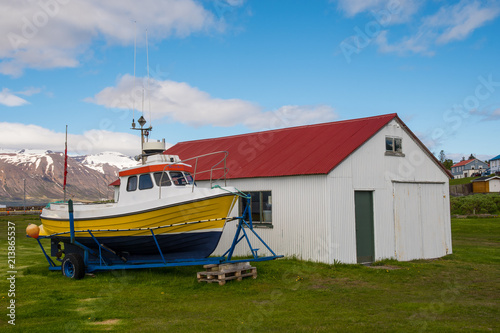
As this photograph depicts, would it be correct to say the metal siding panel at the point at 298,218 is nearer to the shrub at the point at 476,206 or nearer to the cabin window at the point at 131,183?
the cabin window at the point at 131,183

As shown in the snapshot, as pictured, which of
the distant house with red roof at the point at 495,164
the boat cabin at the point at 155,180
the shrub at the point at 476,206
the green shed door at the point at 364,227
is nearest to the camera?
the boat cabin at the point at 155,180

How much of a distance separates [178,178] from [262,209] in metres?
4.73

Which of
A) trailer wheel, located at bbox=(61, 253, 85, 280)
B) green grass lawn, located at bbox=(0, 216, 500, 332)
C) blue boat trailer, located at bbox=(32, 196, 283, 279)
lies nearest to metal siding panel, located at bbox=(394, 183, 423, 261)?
green grass lawn, located at bbox=(0, 216, 500, 332)

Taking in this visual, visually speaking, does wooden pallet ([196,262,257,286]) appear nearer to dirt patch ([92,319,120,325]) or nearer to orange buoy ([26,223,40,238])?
dirt patch ([92,319,120,325])

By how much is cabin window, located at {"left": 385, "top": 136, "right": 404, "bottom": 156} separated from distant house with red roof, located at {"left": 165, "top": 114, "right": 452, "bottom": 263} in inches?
1.2

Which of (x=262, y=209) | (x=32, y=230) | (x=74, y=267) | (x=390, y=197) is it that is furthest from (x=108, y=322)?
(x=390, y=197)

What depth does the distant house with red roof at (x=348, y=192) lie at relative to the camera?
16.7 metres

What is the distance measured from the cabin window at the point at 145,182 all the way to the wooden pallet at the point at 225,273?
3.19m

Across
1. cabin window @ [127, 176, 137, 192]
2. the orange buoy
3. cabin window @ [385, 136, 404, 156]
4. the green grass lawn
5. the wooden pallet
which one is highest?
cabin window @ [385, 136, 404, 156]

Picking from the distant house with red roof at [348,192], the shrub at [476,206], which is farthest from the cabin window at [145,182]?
the shrub at [476,206]

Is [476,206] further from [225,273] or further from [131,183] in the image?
[131,183]

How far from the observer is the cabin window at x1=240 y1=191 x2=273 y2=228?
717 inches

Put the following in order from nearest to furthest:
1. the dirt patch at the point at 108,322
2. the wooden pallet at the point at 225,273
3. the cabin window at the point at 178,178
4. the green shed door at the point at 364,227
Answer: the dirt patch at the point at 108,322
the wooden pallet at the point at 225,273
the cabin window at the point at 178,178
the green shed door at the point at 364,227

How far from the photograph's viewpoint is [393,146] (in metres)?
19.0
